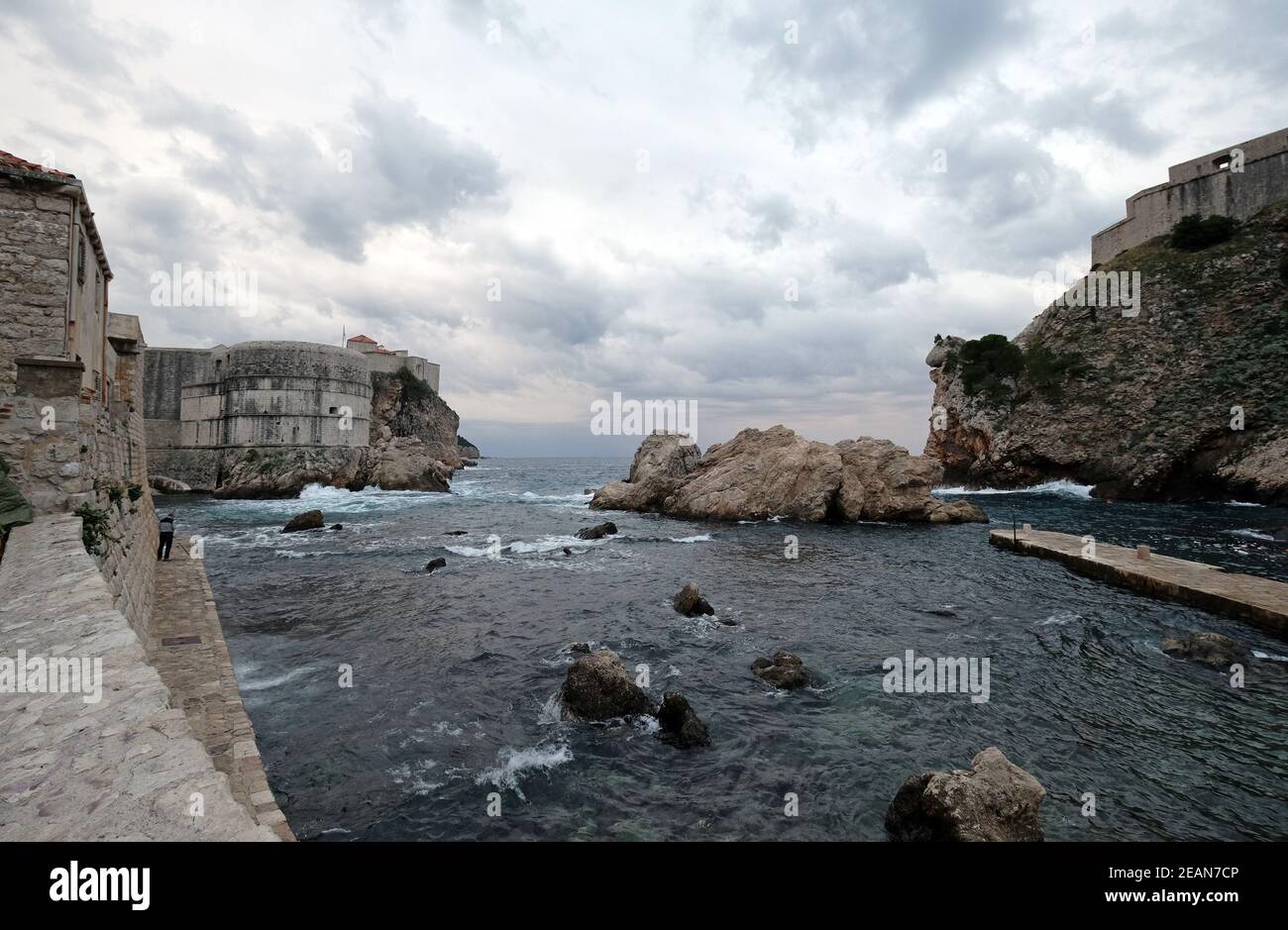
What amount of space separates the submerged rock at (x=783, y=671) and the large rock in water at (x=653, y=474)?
29.0m

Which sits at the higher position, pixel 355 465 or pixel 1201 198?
pixel 1201 198

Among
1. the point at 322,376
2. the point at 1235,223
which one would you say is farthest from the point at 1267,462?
the point at 322,376

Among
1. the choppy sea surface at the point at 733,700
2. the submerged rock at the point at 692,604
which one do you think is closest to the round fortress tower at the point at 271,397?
the choppy sea surface at the point at 733,700

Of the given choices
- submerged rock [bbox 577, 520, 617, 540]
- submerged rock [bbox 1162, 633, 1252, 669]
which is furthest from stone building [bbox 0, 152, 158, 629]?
submerged rock [bbox 1162, 633, 1252, 669]

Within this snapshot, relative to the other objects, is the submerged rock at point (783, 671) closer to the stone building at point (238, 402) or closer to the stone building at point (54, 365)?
the stone building at point (54, 365)

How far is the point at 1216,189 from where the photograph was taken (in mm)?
51656

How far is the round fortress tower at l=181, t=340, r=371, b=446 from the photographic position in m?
50.6

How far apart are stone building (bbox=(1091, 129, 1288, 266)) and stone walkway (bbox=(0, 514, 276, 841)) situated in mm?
75330

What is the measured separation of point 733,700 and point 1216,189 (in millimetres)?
70387

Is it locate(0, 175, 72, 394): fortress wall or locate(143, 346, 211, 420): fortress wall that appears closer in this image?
locate(0, 175, 72, 394): fortress wall

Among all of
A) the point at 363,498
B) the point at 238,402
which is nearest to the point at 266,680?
the point at 363,498

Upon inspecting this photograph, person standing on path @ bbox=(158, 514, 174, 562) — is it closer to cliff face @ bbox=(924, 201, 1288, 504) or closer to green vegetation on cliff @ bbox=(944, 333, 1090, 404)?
cliff face @ bbox=(924, 201, 1288, 504)

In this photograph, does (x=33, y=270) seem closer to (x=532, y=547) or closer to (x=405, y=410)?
(x=532, y=547)
